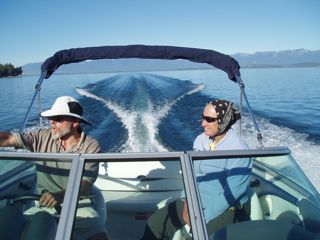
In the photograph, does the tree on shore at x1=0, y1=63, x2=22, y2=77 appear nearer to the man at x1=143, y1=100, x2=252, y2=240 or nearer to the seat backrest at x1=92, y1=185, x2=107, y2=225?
the seat backrest at x1=92, y1=185, x2=107, y2=225

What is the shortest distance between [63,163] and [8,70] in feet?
274

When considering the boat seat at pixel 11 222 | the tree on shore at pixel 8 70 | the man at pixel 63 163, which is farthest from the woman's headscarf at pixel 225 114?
the tree on shore at pixel 8 70

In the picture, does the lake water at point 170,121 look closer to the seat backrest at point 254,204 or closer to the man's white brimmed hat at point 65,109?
the man's white brimmed hat at point 65,109

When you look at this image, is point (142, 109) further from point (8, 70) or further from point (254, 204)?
point (8, 70)

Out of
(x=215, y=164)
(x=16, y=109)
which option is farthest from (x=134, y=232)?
(x=16, y=109)

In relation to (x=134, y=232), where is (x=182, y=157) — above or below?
above

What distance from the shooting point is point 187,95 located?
14.4 metres

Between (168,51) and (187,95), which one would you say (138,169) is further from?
(187,95)

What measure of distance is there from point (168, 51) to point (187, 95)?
34.7ft

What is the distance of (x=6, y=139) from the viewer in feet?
8.38

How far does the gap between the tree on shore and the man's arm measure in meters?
81.6

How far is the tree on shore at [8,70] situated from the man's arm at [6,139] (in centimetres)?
8159

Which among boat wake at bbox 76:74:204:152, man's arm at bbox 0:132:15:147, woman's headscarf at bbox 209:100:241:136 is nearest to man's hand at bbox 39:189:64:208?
man's arm at bbox 0:132:15:147

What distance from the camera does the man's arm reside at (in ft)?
8.30
